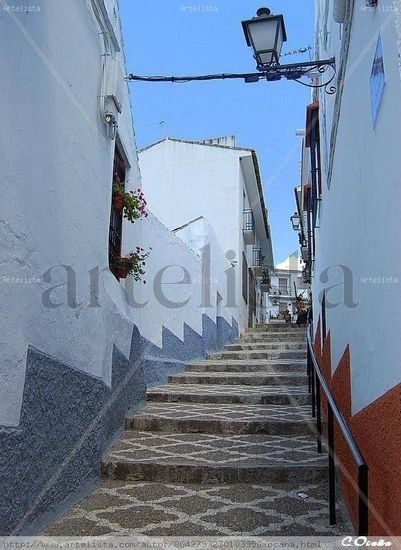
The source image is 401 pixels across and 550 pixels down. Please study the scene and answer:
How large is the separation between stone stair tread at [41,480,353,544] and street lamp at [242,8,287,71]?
3.50 m

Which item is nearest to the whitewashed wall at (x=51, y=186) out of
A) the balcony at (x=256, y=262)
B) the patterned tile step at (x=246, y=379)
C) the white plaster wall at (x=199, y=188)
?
the patterned tile step at (x=246, y=379)

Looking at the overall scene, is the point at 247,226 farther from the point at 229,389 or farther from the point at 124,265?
the point at 124,265

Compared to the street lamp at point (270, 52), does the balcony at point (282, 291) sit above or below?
above

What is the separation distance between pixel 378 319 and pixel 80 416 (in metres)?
2.06

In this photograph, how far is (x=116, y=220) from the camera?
4938mm

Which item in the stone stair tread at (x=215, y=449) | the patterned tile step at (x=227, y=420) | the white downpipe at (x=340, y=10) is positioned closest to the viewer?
the white downpipe at (x=340, y=10)

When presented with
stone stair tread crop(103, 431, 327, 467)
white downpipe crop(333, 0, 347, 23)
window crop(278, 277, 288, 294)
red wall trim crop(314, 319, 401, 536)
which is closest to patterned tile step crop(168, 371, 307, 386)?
stone stair tread crop(103, 431, 327, 467)

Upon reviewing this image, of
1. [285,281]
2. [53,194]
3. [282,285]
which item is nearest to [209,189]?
[53,194]

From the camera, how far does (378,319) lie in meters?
2.09

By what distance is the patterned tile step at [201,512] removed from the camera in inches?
101

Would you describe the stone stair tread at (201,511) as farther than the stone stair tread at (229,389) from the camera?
No

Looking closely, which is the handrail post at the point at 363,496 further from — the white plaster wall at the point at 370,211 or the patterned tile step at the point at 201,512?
the patterned tile step at the point at 201,512

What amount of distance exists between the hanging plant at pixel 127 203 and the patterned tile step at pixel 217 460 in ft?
6.93

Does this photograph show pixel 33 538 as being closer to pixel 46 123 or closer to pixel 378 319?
pixel 378 319
